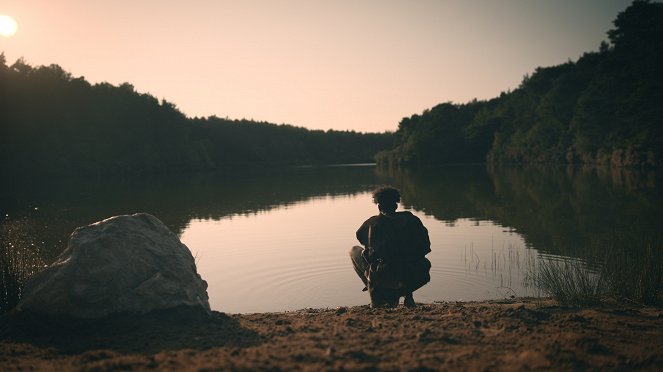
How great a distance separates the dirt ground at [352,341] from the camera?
4664 mm

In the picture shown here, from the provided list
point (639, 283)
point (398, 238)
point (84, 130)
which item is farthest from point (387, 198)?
point (84, 130)

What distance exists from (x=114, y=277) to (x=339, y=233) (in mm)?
13060

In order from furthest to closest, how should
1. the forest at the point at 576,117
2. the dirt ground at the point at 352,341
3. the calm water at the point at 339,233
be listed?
the forest at the point at 576,117 < the calm water at the point at 339,233 < the dirt ground at the point at 352,341

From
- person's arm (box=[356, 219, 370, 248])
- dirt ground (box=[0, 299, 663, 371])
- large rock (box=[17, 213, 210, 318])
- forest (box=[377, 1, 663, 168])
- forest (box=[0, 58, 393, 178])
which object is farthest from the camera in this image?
forest (box=[0, 58, 393, 178])

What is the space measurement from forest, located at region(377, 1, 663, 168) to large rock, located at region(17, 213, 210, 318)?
49.9 meters

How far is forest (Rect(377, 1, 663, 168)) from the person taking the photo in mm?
46562

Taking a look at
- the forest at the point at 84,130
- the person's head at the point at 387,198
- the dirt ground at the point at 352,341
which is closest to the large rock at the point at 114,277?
the dirt ground at the point at 352,341

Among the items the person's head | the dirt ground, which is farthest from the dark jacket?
the dirt ground

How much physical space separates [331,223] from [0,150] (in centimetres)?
5514

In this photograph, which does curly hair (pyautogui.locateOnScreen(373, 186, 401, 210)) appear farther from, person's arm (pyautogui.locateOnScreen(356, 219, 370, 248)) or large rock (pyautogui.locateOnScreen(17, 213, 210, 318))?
large rock (pyautogui.locateOnScreen(17, 213, 210, 318))

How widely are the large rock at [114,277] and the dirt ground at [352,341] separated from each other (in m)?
0.18

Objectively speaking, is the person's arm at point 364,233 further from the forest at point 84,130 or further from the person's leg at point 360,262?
the forest at point 84,130

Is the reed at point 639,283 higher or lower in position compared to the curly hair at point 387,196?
lower

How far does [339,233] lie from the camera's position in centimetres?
A: 1914
